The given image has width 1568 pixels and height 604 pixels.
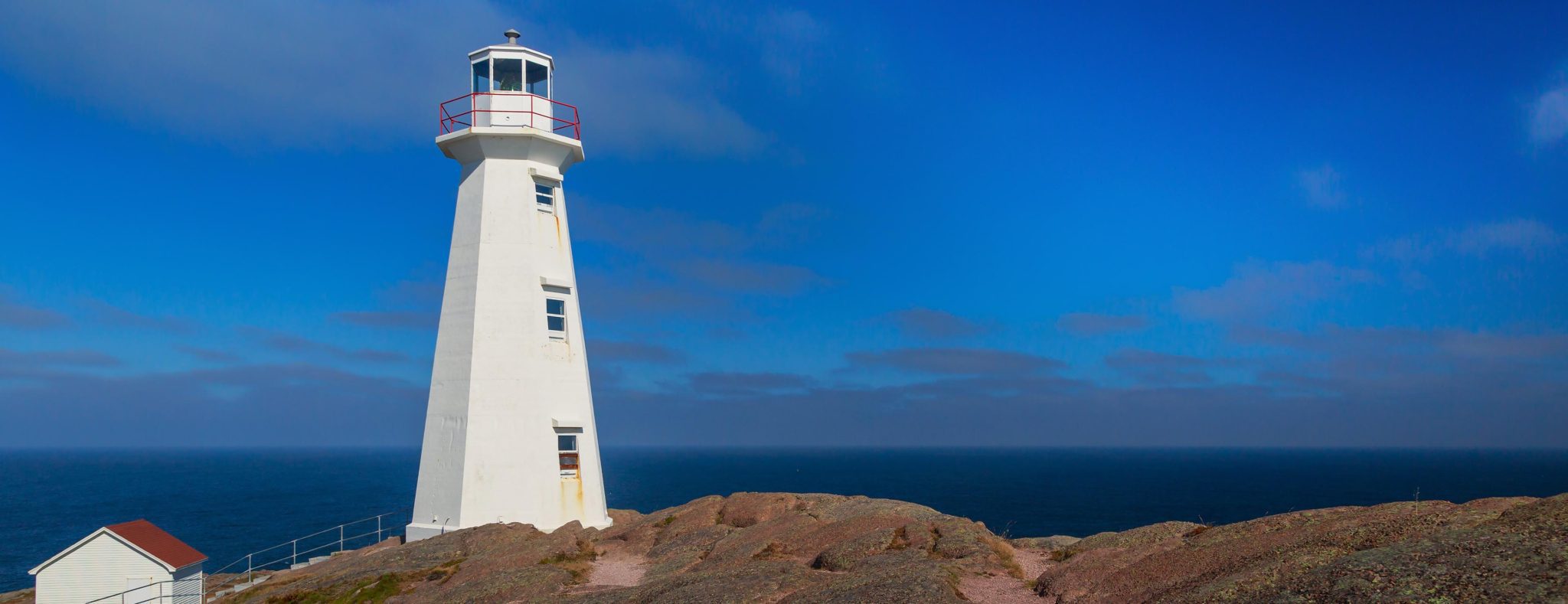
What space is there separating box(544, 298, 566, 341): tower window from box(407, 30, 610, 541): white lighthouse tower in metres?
0.03

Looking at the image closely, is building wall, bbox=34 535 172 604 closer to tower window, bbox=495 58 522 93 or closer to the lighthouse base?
the lighthouse base

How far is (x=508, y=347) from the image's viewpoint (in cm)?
2647

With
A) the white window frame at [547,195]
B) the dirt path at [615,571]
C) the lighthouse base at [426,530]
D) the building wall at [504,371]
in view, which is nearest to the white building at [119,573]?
the lighthouse base at [426,530]

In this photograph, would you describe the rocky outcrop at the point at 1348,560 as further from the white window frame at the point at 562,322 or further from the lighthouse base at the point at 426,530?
the lighthouse base at the point at 426,530

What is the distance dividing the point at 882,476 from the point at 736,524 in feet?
525

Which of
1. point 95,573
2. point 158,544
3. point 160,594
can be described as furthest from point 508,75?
point 95,573

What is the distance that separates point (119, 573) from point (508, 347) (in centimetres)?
1201

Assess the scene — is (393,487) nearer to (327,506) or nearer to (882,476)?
(327,506)

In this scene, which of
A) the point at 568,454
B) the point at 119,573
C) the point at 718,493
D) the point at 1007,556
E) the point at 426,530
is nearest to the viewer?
the point at 1007,556

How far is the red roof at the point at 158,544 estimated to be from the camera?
987 inches

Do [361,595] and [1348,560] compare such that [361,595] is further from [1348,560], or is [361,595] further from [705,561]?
[1348,560]

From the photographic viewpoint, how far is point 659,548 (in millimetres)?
22484

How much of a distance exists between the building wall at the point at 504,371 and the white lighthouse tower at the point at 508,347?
0.03 metres

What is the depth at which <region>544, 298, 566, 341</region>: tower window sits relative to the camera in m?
27.3
